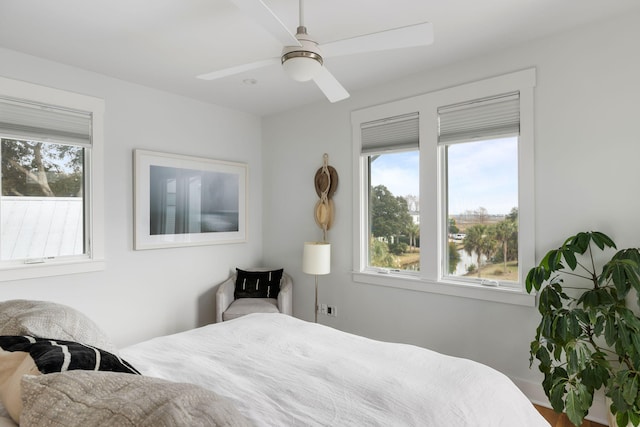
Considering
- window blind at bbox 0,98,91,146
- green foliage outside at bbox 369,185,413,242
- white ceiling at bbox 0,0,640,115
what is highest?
white ceiling at bbox 0,0,640,115

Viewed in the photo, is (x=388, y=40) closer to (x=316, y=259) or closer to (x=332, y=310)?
(x=316, y=259)

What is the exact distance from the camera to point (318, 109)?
3.85 m

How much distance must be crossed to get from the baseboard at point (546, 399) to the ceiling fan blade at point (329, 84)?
7.79 ft

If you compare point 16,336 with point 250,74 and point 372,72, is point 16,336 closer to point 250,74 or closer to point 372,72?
point 250,74

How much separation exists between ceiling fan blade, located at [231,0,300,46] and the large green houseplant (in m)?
1.98

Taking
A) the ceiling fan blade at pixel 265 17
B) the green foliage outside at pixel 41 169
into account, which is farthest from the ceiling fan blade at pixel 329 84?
the green foliage outside at pixel 41 169

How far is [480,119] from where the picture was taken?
110 inches

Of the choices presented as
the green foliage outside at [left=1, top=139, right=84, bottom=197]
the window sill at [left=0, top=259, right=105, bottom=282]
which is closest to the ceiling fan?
the green foliage outside at [left=1, top=139, right=84, bottom=197]

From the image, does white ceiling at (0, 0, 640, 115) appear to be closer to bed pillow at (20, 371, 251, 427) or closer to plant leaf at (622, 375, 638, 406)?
bed pillow at (20, 371, 251, 427)

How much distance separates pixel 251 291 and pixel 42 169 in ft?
6.92

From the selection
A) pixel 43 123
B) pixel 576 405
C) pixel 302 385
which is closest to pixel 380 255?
pixel 576 405

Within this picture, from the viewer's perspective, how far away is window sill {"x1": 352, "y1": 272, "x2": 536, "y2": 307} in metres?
2.61

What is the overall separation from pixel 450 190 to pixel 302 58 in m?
1.86

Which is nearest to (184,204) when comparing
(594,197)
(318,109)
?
(318,109)
